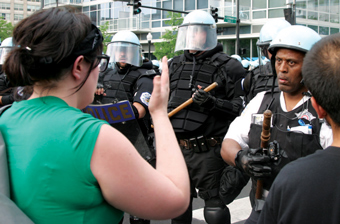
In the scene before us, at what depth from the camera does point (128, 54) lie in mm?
4879

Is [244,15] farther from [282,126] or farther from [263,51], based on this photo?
[282,126]

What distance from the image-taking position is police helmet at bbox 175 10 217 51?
4.33 metres

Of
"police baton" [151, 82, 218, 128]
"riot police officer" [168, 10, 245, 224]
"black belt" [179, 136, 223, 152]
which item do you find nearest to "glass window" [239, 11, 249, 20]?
"riot police officer" [168, 10, 245, 224]

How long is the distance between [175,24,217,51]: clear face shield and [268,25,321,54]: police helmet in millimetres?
1582

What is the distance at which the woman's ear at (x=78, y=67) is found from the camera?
1.41 m

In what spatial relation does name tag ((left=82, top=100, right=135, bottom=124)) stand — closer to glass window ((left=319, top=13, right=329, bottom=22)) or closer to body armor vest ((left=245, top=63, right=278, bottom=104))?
body armor vest ((left=245, top=63, right=278, bottom=104))

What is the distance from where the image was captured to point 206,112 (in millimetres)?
4055

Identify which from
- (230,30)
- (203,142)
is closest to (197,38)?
(203,142)

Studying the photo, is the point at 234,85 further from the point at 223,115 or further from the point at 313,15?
the point at 313,15

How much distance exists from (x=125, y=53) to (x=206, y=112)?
1.40 meters

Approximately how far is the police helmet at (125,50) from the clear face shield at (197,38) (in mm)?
561

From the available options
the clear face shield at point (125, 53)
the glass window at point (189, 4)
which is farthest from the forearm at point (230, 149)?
the glass window at point (189, 4)

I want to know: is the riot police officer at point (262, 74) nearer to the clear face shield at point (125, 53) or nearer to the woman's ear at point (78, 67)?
the clear face shield at point (125, 53)

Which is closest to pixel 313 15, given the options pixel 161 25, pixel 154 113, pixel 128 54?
pixel 161 25
